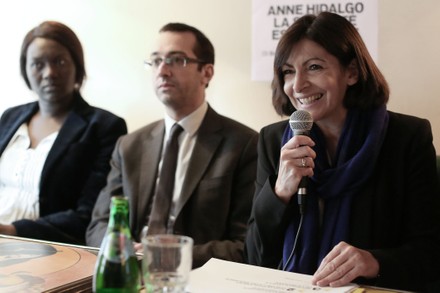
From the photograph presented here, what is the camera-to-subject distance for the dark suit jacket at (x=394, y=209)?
1.53 metres

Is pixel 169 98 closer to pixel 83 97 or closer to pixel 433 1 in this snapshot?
pixel 83 97

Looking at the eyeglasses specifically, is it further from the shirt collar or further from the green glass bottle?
the green glass bottle

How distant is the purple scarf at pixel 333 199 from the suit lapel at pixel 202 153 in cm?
60

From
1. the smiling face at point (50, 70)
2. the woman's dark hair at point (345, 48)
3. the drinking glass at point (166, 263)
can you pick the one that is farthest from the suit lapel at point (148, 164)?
the drinking glass at point (166, 263)

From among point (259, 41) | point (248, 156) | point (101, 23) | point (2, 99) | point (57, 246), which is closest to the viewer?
point (57, 246)

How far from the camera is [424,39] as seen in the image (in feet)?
7.03

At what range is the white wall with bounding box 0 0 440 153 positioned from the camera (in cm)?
216

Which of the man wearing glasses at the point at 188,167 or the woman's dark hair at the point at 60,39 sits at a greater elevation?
the woman's dark hair at the point at 60,39

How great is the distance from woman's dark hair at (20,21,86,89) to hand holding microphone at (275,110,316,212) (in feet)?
5.13

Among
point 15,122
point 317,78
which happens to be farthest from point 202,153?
point 15,122

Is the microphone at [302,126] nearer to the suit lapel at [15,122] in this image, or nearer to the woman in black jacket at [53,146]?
the woman in black jacket at [53,146]

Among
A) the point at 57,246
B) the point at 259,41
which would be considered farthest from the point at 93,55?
the point at 57,246

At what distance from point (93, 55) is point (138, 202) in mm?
1065

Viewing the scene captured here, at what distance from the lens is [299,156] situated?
4.66ft
